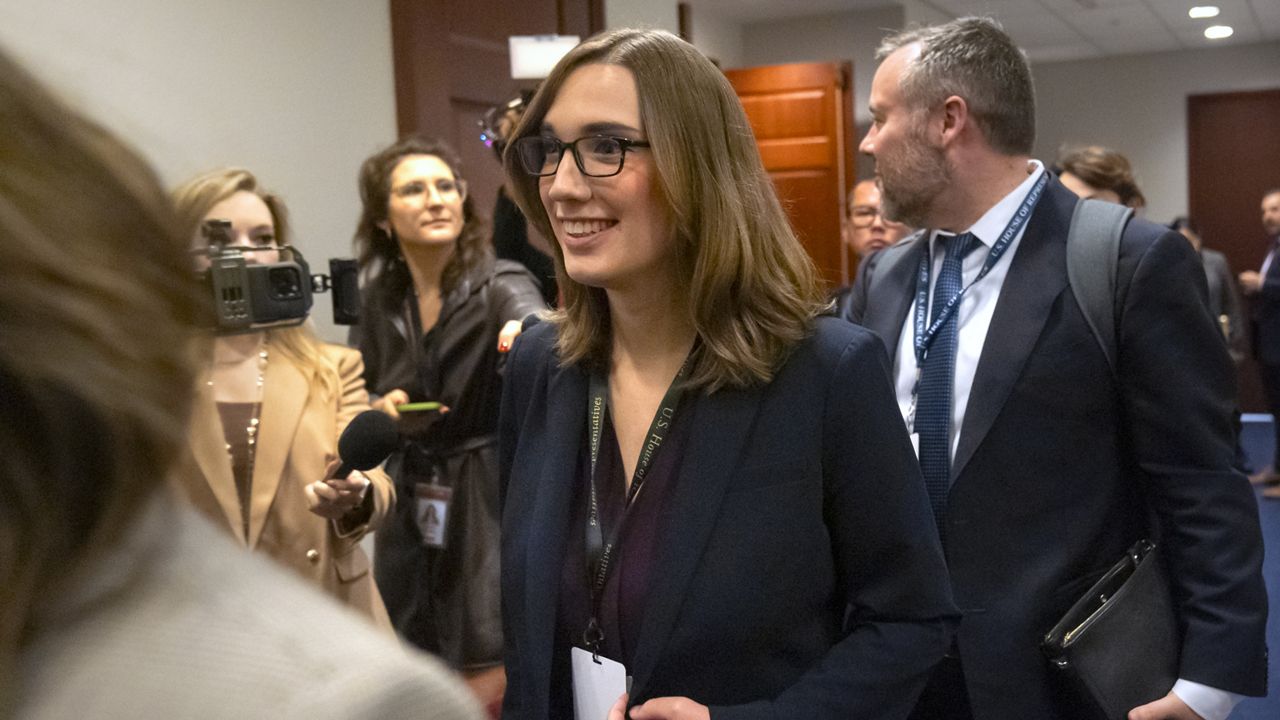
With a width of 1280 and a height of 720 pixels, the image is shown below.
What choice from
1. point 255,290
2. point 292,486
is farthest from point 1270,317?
point 255,290

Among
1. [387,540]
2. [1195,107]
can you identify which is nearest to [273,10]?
[387,540]

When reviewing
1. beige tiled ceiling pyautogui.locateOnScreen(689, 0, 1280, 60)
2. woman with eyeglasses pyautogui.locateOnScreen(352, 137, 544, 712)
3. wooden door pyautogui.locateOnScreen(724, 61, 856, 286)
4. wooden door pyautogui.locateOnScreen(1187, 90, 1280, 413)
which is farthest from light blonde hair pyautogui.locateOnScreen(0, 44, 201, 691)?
wooden door pyautogui.locateOnScreen(1187, 90, 1280, 413)

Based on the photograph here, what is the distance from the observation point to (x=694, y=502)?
4.21 ft

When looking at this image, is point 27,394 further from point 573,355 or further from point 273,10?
point 273,10

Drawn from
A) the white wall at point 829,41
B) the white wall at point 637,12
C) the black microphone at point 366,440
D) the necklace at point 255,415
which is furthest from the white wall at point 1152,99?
the black microphone at point 366,440

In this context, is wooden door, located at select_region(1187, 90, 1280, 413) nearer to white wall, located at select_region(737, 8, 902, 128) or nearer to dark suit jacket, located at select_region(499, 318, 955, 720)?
white wall, located at select_region(737, 8, 902, 128)

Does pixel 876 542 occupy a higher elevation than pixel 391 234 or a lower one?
lower

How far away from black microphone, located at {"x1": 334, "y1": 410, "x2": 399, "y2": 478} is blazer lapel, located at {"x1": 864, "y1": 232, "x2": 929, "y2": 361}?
0.80 m

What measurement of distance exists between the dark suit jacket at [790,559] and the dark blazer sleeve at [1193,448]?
53 centimetres

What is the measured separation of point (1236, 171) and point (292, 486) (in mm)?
10892

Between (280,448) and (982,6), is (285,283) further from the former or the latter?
(982,6)

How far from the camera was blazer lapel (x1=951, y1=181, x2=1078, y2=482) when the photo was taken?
1.71 meters

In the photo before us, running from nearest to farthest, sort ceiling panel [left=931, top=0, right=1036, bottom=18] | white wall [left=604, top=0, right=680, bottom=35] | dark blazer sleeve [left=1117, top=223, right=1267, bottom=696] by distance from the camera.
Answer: dark blazer sleeve [left=1117, top=223, right=1267, bottom=696] < white wall [left=604, top=0, right=680, bottom=35] < ceiling panel [left=931, top=0, right=1036, bottom=18]

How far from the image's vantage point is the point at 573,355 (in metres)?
1.48
